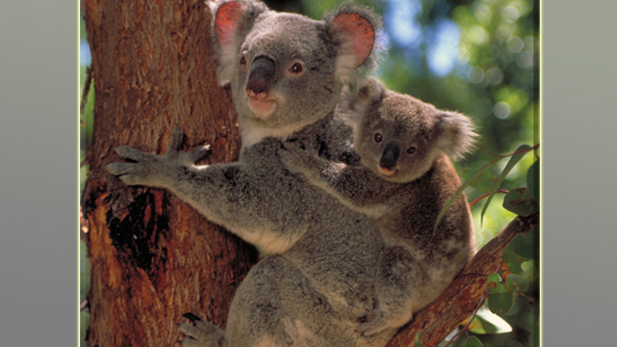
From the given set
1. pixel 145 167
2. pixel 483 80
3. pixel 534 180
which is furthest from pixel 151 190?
pixel 483 80

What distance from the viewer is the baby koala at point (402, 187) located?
2.17 metres

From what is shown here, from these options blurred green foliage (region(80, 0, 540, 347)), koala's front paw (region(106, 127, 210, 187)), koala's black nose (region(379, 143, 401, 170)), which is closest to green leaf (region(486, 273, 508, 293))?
blurred green foliage (region(80, 0, 540, 347))

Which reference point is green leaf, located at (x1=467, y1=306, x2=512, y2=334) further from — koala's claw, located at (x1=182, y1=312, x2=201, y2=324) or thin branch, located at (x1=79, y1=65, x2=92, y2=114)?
thin branch, located at (x1=79, y1=65, x2=92, y2=114)

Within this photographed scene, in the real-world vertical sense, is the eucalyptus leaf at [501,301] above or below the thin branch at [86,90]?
below

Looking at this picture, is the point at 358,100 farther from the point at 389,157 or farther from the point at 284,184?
the point at 284,184

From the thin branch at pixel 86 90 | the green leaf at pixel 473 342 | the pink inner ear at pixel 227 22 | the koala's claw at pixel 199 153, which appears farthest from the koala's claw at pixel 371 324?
the thin branch at pixel 86 90

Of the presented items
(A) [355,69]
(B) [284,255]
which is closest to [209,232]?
(B) [284,255]

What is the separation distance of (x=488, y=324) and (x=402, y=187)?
780 mm

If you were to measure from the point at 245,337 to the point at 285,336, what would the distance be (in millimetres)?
173

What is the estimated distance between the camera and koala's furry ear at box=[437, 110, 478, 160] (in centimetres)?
237

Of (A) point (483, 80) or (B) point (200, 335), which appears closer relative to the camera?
(B) point (200, 335)

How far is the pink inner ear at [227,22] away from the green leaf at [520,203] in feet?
4.69

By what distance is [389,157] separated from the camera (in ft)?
7.18

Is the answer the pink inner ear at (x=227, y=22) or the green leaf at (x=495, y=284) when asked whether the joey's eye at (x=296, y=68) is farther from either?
the green leaf at (x=495, y=284)
